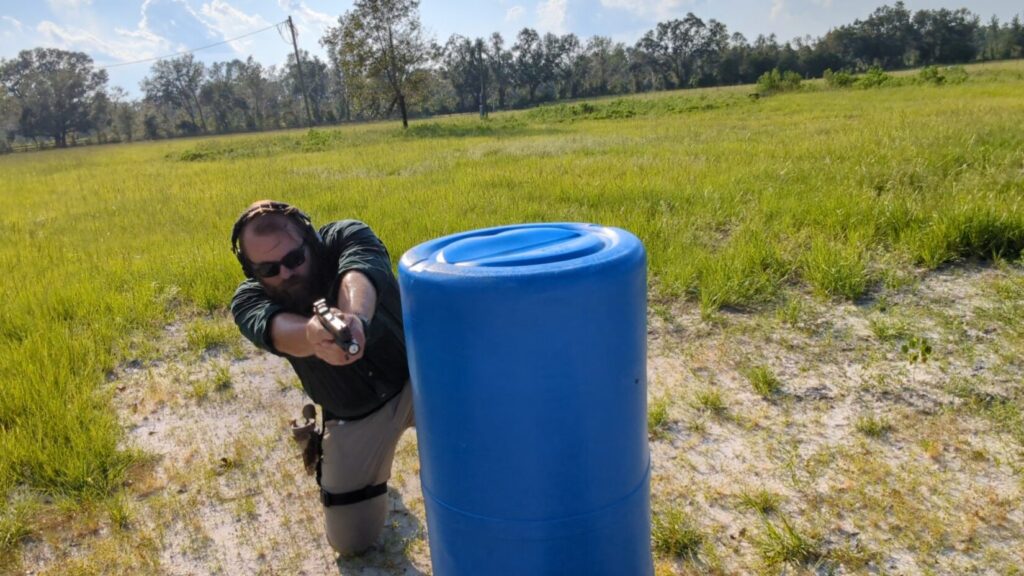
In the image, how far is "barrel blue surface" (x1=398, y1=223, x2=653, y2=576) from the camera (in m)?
1.37

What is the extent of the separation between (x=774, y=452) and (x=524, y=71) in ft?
247

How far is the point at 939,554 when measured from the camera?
7.07 feet

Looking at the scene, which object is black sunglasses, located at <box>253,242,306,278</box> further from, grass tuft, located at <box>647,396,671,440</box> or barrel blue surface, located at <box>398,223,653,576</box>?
grass tuft, located at <box>647,396,671,440</box>

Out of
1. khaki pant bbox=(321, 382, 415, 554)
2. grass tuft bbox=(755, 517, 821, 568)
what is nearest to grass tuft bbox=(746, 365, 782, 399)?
grass tuft bbox=(755, 517, 821, 568)

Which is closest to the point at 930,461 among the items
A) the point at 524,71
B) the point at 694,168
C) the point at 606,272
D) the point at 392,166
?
the point at 606,272

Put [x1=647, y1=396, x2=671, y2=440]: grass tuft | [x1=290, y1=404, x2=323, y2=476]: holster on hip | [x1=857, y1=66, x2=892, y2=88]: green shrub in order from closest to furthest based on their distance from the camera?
[x1=290, y1=404, x2=323, y2=476]: holster on hip
[x1=647, y1=396, x2=671, y2=440]: grass tuft
[x1=857, y1=66, x2=892, y2=88]: green shrub

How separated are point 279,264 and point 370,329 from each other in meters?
0.38

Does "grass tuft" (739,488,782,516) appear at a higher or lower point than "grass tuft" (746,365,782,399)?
lower

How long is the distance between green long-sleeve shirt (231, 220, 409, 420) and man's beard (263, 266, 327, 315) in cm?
2

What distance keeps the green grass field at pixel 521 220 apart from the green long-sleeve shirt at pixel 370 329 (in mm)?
1184

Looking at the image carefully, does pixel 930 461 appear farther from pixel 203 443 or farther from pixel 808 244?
pixel 203 443

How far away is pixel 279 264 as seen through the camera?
2.25m

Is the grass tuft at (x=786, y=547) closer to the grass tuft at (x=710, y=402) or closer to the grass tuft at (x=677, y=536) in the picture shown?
the grass tuft at (x=677, y=536)

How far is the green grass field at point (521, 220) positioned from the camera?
11.5 feet
